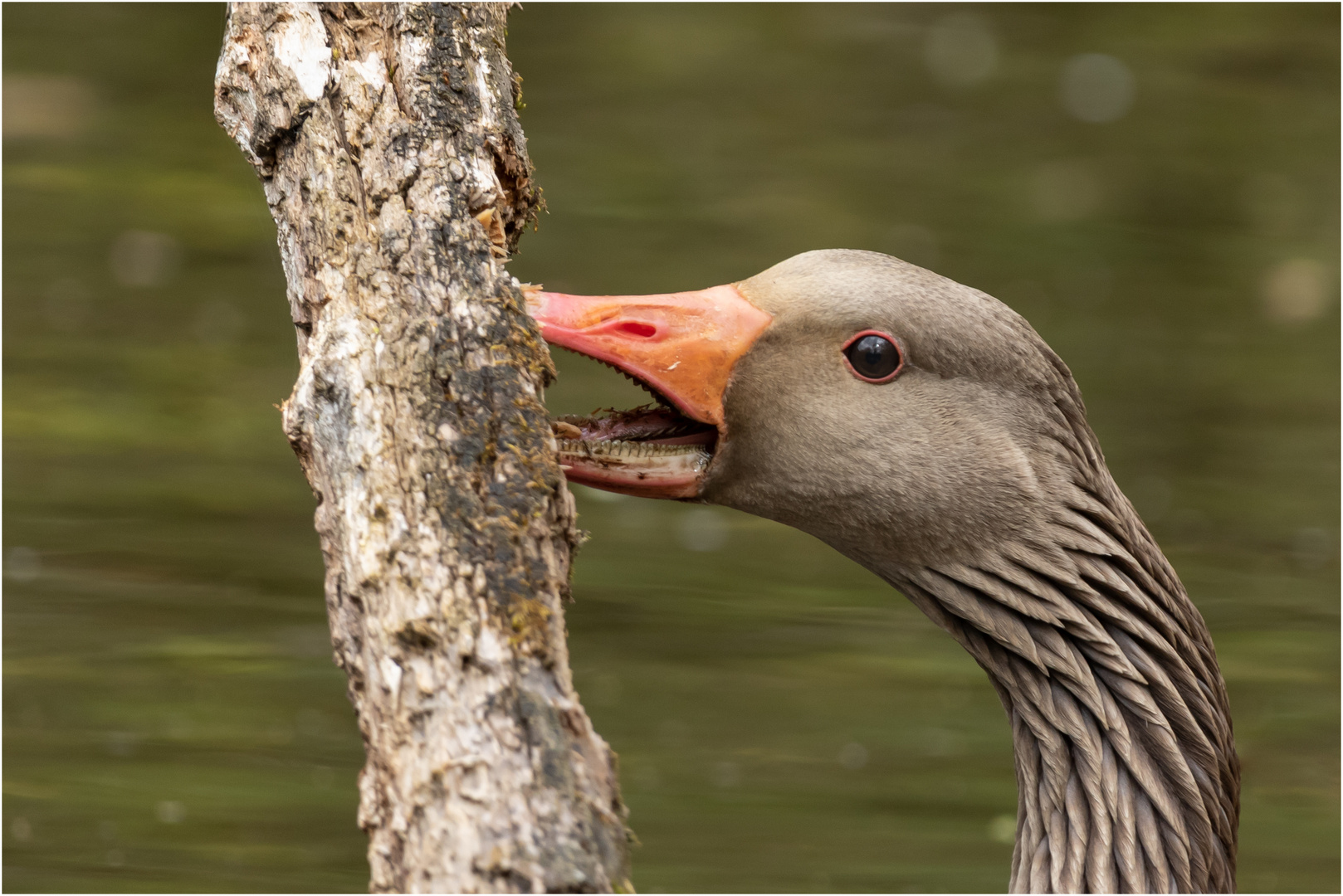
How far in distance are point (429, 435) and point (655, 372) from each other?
3.40 feet

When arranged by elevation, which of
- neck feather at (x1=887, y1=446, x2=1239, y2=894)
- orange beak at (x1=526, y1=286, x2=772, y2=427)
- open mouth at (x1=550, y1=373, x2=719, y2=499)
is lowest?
neck feather at (x1=887, y1=446, x2=1239, y2=894)

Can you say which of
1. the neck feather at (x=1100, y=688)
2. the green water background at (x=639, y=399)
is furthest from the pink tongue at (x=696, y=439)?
A: the green water background at (x=639, y=399)

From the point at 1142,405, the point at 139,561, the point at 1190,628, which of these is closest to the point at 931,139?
the point at 1142,405

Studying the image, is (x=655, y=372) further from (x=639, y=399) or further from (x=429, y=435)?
(x=639, y=399)

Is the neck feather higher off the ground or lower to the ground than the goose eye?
lower

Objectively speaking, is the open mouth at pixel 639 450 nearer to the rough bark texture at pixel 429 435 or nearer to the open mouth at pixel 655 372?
the open mouth at pixel 655 372

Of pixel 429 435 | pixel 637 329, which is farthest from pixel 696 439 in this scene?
pixel 429 435

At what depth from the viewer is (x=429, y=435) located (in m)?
2.65

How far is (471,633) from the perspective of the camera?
2.48m

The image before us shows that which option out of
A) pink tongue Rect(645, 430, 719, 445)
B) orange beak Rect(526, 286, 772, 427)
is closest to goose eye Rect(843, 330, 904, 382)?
orange beak Rect(526, 286, 772, 427)

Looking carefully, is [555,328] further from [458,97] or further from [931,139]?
[931,139]

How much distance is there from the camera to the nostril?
141 inches

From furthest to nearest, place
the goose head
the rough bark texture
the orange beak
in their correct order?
the goose head < the orange beak < the rough bark texture

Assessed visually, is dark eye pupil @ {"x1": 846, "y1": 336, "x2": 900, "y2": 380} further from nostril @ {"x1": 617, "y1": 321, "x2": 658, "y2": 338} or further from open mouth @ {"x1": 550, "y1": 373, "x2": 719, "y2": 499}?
nostril @ {"x1": 617, "y1": 321, "x2": 658, "y2": 338}
